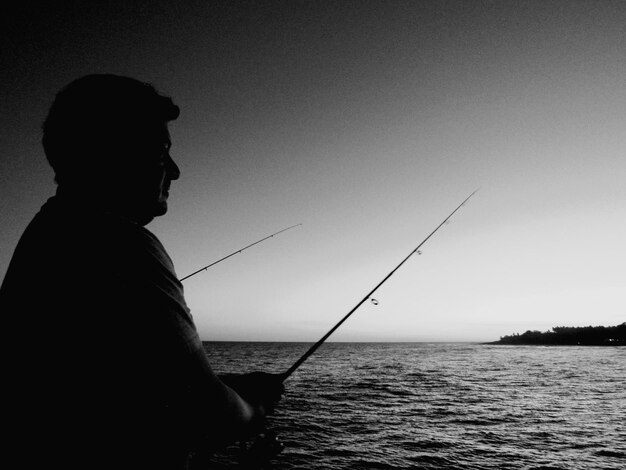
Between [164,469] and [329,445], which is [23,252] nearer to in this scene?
[164,469]

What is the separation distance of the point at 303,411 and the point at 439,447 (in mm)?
8776

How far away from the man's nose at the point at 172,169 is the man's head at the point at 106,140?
0.17 meters

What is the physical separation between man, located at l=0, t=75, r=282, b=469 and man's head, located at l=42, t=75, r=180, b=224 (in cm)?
14

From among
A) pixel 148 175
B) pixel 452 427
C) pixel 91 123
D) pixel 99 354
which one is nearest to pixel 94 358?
pixel 99 354

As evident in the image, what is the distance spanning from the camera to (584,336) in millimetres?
120375

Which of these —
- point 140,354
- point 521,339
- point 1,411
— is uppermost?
point 140,354

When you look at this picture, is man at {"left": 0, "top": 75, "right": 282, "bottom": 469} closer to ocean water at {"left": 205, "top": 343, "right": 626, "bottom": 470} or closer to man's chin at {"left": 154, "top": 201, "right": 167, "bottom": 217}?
man's chin at {"left": 154, "top": 201, "right": 167, "bottom": 217}

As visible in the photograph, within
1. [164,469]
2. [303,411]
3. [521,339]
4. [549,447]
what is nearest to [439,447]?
[549,447]

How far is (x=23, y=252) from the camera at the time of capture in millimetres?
1130

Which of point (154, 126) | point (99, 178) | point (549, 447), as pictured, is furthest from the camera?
point (549, 447)

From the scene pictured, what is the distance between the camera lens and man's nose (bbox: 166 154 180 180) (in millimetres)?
1704

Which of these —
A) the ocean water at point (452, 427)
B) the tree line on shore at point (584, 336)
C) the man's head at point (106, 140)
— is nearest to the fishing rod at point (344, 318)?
the man's head at point (106, 140)

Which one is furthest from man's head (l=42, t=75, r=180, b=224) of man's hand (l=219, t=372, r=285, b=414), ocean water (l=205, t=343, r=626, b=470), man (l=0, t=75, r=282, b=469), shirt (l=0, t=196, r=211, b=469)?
ocean water (l=205, t=343, r=626, b=470)

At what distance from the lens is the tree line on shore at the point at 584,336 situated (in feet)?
371
